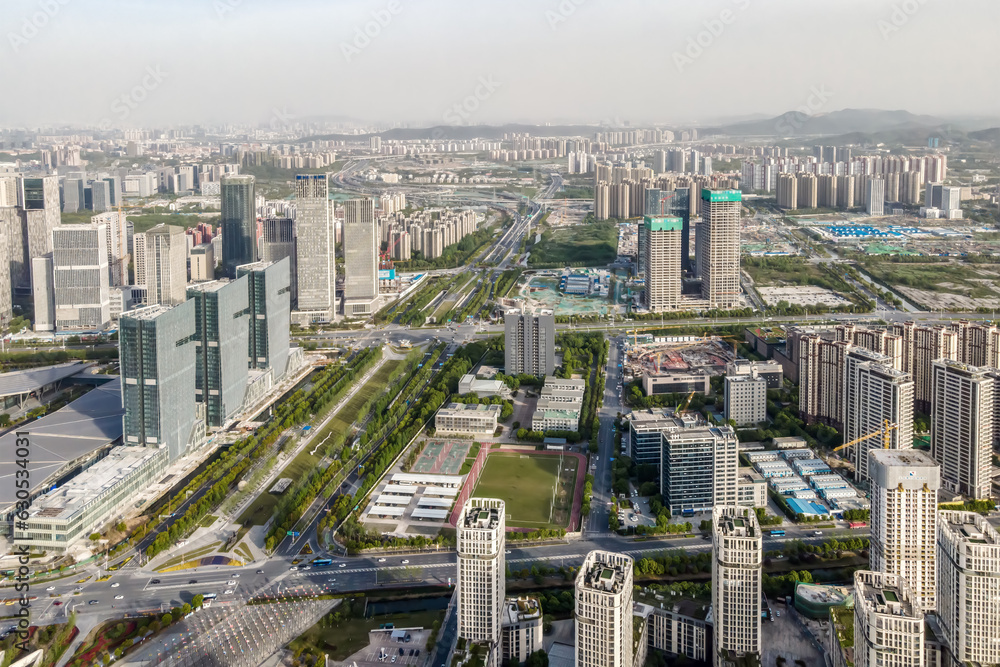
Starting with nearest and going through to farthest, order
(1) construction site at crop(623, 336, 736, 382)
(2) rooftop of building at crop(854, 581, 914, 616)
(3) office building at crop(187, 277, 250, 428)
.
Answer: (2) rooftop of building at crop(854, 581, 914, 616)
(3) office building at crop(187, 277, 250, 428)
(1) construction site at crop(623, 336, 736, 382)

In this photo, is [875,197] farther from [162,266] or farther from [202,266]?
[162,266]

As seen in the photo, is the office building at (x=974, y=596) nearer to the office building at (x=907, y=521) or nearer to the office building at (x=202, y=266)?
the office building at (x=907, y=521)

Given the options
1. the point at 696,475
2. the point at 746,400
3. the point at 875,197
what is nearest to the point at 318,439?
the point at 696,475

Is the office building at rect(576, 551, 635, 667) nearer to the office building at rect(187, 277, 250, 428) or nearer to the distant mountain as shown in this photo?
the office building at rect(187, 277, 250, 428)

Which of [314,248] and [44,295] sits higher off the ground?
[314,248]

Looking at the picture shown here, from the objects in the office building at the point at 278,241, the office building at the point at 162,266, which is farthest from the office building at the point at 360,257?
the office building at the point at 162,266

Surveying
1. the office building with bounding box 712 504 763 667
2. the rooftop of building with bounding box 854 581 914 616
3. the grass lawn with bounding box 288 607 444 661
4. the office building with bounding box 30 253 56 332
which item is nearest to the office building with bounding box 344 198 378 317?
the office building with bounding box 30 253 56 332

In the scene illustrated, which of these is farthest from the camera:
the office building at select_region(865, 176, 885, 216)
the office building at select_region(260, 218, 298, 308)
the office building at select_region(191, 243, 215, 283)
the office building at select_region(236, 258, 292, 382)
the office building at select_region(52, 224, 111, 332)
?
the office building at select_region(865, 176, 885, 216)
